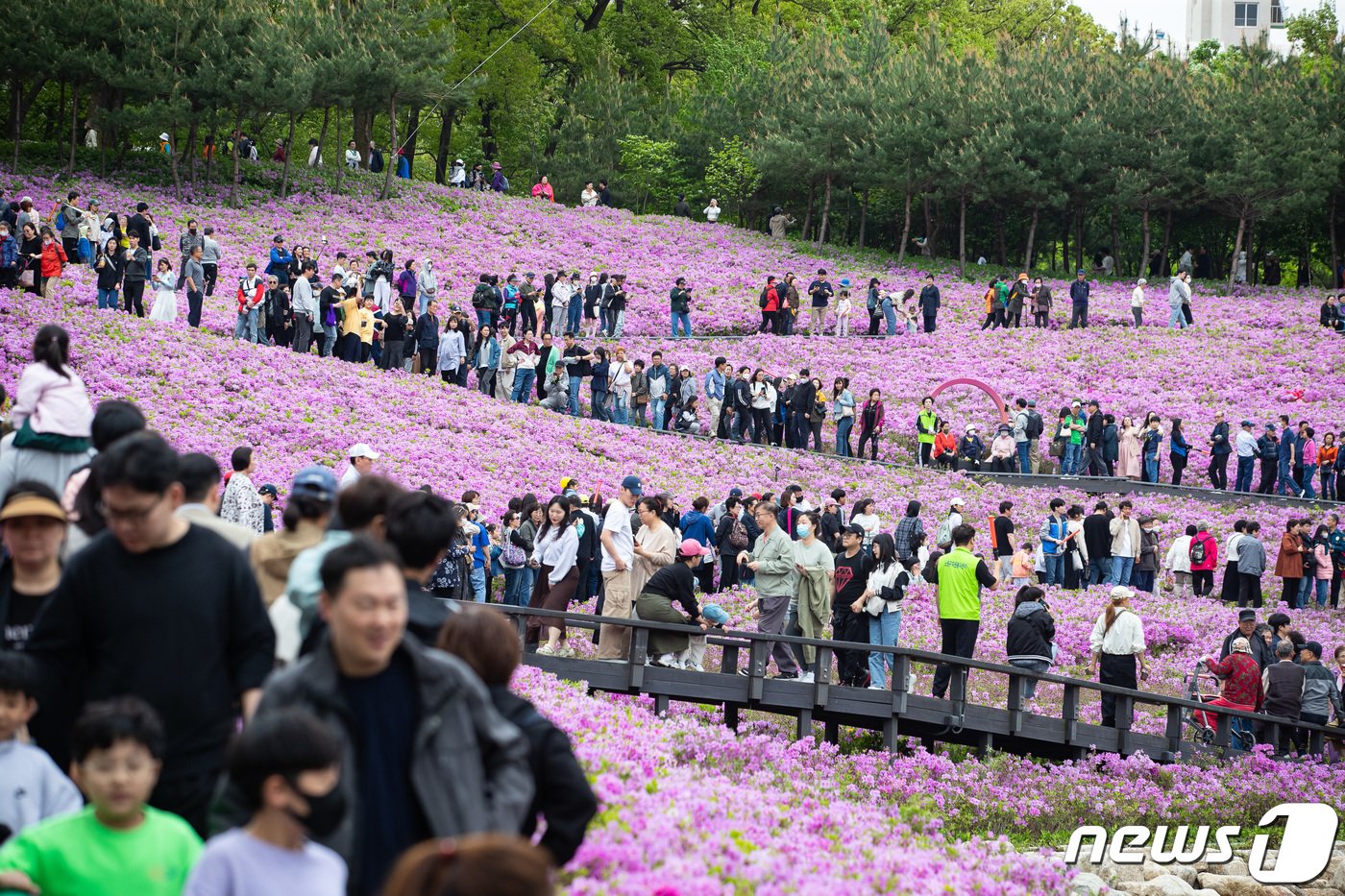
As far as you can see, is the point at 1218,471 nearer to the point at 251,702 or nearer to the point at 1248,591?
the point at 1248,591

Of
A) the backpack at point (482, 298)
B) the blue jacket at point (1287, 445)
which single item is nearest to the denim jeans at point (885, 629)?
the blue jacket at point (1287, 445)

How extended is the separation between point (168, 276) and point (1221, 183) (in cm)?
3434

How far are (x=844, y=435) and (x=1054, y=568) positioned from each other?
23.1 feet

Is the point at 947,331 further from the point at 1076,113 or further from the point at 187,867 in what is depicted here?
the point at 187,867

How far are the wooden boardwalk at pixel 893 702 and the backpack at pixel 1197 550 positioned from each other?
274 inches

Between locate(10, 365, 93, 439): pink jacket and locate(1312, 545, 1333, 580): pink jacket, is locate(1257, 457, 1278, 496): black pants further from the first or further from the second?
locate(10, 365, 93, 439): pink jacket

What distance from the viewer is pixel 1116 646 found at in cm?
1683

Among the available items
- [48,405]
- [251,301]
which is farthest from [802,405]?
[48,405]

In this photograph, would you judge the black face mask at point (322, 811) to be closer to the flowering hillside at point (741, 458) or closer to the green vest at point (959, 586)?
the flowering hillside at point (741, 458)

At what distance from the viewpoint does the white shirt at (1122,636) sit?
1677 cm

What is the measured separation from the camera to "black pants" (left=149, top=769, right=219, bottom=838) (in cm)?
538

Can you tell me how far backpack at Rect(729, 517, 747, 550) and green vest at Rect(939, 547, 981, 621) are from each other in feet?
15.2

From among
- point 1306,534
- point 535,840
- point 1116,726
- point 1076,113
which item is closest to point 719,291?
point 1076,113

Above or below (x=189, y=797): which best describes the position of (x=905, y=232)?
above
